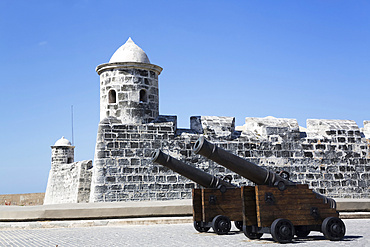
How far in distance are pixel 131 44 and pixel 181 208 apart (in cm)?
489

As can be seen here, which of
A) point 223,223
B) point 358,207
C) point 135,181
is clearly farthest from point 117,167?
point 358,207

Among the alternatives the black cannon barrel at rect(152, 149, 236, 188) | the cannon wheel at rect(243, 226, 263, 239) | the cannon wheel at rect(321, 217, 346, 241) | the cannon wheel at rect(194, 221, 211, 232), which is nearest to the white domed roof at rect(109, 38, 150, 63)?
the black cannon barrel at rect(152, 149, 236, 188)

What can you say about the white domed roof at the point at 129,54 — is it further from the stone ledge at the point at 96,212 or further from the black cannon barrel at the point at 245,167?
the black cannon barrel at the point at 245,167

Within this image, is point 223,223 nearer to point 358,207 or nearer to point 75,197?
point 358,207

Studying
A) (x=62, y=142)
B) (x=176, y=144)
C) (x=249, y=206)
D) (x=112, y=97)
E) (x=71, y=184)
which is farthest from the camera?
(x=62, y=142)

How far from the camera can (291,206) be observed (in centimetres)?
637

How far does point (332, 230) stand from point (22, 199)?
81.6 ft

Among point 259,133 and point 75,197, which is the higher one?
point 259,133

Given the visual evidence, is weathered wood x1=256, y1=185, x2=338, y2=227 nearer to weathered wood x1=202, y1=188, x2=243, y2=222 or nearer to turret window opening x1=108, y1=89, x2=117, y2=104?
weathered wood x1=202, y1=188, x2=243, y2=222

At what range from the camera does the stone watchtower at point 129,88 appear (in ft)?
38.7

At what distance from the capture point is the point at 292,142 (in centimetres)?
1239

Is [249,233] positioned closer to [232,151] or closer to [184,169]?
[184,169]

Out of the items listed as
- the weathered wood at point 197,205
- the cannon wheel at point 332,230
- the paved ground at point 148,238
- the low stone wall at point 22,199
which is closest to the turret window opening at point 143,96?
the paved ground at point 148,238

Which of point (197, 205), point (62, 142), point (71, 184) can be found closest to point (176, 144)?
point (197, 205)
